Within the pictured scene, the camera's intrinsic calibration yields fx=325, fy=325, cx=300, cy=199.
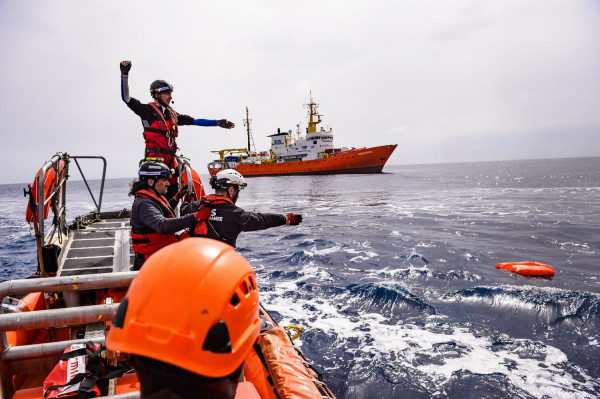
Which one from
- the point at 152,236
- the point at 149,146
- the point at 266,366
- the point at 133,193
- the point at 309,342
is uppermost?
the point at 149,146

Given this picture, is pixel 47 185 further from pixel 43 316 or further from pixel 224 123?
pixel 43 316

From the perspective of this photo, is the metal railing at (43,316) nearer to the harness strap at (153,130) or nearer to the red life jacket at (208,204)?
the red life jacket at (208,204)

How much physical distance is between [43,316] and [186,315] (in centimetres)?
162

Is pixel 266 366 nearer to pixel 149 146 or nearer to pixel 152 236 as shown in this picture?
pixel 152 236

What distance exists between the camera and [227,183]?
13.5 ft

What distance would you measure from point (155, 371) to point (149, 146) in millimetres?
4850

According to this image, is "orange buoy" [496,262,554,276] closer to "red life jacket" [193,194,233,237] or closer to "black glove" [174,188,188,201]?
"red life jacket" [193,194,233,237]

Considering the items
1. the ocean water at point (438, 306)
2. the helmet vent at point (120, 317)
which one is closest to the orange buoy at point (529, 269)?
the ocean water at point (438, 306)

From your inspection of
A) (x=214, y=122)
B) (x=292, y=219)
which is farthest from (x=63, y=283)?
(x=214, y=122)

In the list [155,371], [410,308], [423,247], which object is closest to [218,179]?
[155,371]

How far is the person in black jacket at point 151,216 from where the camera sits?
3.56m

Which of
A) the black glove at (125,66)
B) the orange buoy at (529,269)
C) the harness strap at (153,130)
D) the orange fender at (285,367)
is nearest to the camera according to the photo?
the orange fender at (285,367)

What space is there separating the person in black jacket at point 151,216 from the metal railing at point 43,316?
1.25m

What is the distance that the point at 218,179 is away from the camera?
13.6ft
